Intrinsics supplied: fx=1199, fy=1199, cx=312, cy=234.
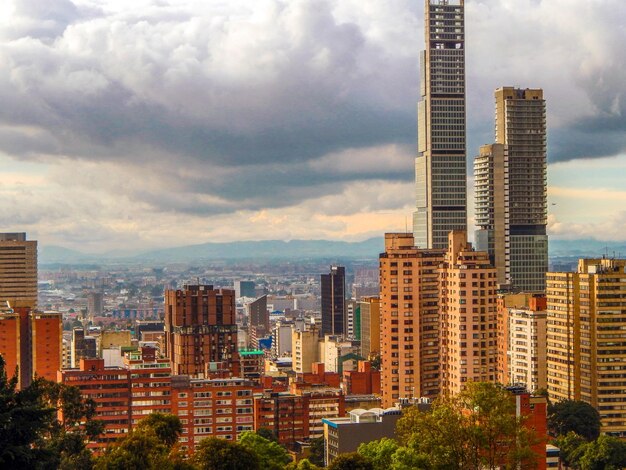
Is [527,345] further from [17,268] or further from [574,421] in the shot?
[17,268]

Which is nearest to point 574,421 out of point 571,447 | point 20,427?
point 571,447

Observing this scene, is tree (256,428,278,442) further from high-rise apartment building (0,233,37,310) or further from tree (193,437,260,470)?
high-rise apartment building (0,233,37,310)

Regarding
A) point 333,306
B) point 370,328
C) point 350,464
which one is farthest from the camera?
point 333,306

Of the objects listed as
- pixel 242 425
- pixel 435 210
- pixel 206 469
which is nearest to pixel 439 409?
pixel 206 469

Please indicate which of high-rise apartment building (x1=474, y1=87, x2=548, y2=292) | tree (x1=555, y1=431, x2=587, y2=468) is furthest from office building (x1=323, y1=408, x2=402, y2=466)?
high-rise apartment building (x1=474, y1=87, x2=548, y2=292)

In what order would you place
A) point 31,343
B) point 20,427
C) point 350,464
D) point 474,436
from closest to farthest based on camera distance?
point 20,427
point 474,436
point 350,464
point 31,343

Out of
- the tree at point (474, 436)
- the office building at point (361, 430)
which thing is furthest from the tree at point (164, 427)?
the tree at point (474, 436)
